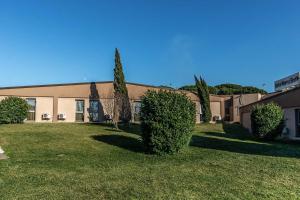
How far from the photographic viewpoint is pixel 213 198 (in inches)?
263

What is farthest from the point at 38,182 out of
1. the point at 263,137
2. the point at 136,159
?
the point at 263,137

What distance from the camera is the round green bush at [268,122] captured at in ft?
65.0

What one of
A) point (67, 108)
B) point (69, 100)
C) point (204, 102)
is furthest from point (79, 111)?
point (204, 102)

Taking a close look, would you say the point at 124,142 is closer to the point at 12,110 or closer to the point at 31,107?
the point at 12,110

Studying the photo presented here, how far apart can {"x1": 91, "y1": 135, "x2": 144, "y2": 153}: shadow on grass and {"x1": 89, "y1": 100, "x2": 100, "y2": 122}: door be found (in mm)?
14073

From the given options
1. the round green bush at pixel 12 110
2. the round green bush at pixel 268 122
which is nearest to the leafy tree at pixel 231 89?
the round green bush at pixel 268 122

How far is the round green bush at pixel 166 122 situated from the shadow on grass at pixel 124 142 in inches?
36.5

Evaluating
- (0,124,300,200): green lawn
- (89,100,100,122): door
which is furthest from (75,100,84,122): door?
(0,124,300,200): green lawn

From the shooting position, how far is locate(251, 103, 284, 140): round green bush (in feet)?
65.0

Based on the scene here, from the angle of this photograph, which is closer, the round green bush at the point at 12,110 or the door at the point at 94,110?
the round green bush at the point at 12,110

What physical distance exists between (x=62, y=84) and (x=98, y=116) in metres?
4.37

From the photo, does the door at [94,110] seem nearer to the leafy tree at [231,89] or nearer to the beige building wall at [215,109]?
the beige building wall at [215,109]

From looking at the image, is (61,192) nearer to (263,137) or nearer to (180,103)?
(180,103)

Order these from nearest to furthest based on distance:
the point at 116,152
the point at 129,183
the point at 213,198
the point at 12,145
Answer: the point at 213,198, the point at 129,183, the point at 116,152, the point at 12,145
